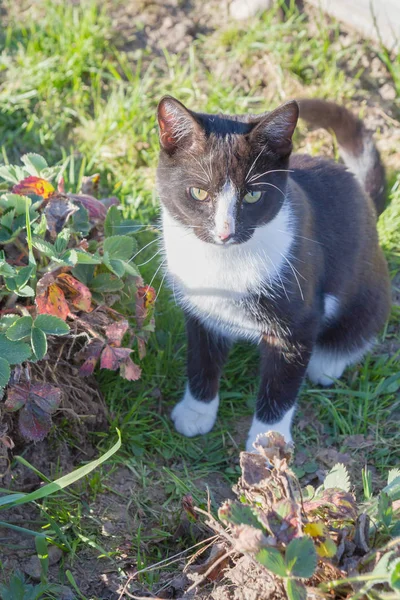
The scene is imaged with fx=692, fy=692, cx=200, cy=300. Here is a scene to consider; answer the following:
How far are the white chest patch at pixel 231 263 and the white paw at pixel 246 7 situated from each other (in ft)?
5.88

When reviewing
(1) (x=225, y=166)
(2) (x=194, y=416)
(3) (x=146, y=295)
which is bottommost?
(2) (x=194, y=416)

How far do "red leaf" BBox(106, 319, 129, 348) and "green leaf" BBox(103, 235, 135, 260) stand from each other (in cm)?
19

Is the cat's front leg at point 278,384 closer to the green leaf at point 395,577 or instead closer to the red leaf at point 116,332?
the red leaf at point 116,332

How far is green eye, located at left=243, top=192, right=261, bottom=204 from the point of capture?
1857mm

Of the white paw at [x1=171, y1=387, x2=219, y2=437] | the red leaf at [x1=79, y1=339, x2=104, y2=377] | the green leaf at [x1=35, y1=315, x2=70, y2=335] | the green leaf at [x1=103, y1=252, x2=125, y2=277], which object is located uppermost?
the green leaf at [x1=103, y1=252, x2=125, y2=277]

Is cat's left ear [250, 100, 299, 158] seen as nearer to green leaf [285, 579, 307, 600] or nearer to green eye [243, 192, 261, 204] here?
green eye [243, 192, 261, 204]

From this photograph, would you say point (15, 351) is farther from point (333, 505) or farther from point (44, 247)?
point (333, 505)

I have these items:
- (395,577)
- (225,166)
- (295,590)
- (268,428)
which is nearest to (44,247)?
(225,166)

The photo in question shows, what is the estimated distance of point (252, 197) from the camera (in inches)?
73.4

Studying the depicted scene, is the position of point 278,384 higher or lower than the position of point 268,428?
higher

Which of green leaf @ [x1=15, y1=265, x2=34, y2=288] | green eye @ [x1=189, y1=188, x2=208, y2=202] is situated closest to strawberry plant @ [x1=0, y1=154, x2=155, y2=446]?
green leaf @ [x1=15, y1=265, x2=34, y2=288]

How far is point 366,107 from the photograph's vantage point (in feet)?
10.6

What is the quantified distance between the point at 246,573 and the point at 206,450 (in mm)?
800

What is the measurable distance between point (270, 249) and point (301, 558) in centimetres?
94
